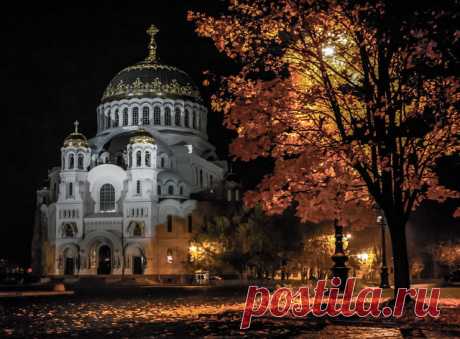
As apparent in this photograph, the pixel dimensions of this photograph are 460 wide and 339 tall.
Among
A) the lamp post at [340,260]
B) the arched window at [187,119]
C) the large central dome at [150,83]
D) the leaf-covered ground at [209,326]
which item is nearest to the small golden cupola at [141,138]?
the large central dome at [150,83]

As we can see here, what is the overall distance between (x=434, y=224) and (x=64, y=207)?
3721cm

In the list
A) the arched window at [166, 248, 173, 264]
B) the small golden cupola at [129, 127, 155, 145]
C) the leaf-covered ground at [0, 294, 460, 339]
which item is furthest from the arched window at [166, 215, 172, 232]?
the leaf-covered ground at [0, 294, 460, 339]

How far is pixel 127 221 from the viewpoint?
67688mm

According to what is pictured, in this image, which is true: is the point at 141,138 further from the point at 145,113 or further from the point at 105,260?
the point at 105,260

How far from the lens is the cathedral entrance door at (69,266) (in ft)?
223

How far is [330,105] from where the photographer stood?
17.0 meters

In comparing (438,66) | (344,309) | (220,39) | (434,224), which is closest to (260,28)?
(220,39)

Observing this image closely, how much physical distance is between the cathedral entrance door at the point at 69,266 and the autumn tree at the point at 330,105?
53.5 metres

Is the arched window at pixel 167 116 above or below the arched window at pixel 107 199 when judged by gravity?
above

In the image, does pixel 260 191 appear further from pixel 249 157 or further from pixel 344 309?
pixel 344 309

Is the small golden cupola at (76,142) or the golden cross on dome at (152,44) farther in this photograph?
the golden cross on dome at (152,44)

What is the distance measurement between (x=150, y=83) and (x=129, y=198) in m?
16.8

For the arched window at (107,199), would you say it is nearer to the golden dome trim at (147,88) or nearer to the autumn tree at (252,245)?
the autumn tree at (252,245)

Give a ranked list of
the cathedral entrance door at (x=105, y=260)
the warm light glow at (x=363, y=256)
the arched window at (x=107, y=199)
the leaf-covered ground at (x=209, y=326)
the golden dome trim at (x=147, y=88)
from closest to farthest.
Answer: the leaf-covered ground at (x=209, y=326)
the warm light glow at (x=363, y=256)
the cathedral entrance door at (x=105, y=260)
the arched window at (x=107, y=199)
the golden dome trim at (x=147, y=88)
